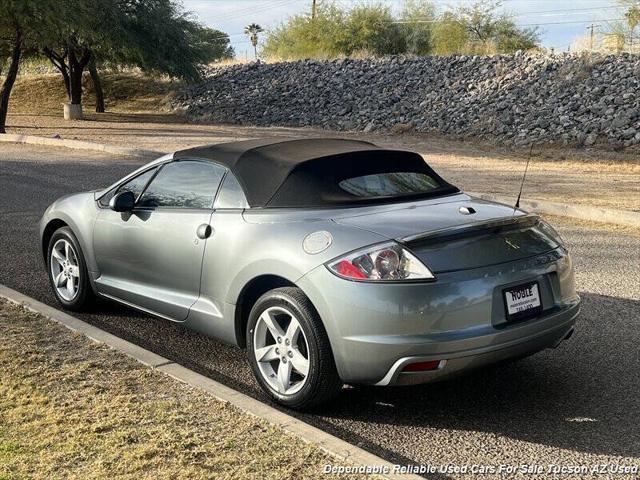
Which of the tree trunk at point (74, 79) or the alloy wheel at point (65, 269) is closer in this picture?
the alloy wheel at point (65, 269)

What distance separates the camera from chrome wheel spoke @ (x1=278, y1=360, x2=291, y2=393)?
14.4 feet

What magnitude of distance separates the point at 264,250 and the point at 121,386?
3.92ft

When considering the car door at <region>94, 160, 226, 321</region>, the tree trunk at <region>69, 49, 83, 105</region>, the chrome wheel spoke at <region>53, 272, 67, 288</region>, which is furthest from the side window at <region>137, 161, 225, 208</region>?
the tree trunk at <region>69, 49, 83, 105</region>

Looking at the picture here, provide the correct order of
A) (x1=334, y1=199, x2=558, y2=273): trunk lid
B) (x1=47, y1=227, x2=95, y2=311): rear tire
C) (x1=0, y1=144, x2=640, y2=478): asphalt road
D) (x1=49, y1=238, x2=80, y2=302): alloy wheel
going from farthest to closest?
(x1=49, y1=238, x2=80, y2=302): alloy wheel < (x1=47, y1=227, x2=95, y2=311): rear tire < (x1=334, y1=199, x2=558, y2=273): trunk lid < (x1=0, y1=144, x2=640, y2=478): asphalt road

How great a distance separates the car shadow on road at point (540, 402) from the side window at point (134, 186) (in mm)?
2290

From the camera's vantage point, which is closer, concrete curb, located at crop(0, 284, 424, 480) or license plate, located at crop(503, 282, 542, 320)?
concrete curb, located at crop(0, 284, 424, 480)

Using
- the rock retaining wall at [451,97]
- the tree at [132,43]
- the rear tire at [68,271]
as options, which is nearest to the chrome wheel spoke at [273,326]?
the rear tire at [68,271]

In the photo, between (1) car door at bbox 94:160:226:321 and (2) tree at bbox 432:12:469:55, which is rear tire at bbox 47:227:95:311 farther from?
(2) tree at bbox 432:12:469:55

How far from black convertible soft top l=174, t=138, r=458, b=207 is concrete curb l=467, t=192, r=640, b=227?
5.47 m

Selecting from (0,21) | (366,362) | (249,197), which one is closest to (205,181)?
(249,197)

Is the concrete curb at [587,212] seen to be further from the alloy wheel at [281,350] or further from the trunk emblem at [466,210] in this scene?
the alloy wheel at [281,350]

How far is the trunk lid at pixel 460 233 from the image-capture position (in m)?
4.09

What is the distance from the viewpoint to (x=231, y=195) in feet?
16.4

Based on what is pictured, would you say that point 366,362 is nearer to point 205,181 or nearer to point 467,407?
point 467,407
